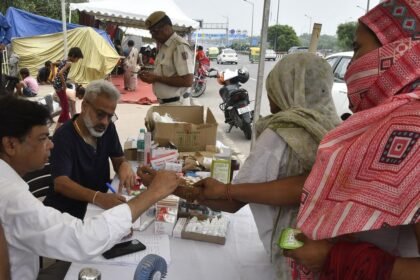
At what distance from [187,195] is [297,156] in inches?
22.5

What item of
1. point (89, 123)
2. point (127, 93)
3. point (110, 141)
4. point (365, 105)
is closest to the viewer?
point (365, 105)

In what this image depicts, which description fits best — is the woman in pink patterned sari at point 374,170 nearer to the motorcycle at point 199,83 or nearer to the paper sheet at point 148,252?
the paper sheet at point 148,252

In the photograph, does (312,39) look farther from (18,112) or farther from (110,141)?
(18,112)

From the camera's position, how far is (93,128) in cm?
229

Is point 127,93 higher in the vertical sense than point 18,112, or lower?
lower

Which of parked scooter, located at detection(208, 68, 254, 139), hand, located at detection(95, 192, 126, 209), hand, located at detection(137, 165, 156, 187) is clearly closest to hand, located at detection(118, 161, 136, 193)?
hand, located at detection(95, 192, 126, 209)

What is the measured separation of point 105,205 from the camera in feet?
6.22

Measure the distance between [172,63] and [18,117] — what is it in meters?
2.67

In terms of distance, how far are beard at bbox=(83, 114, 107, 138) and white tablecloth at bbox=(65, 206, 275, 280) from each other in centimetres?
85

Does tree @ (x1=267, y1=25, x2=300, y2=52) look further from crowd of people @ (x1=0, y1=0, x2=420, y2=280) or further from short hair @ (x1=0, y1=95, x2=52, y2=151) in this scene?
short hair @ (x1=0, y1=95, x2=52, y2=151)

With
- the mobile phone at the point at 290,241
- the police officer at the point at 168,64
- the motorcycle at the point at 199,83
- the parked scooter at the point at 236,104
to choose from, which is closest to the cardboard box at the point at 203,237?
the mobile phone at the point at 290,241

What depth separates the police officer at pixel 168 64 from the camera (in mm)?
3822

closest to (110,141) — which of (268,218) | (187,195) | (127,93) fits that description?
(187,195)

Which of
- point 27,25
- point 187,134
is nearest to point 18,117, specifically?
point 187,134
